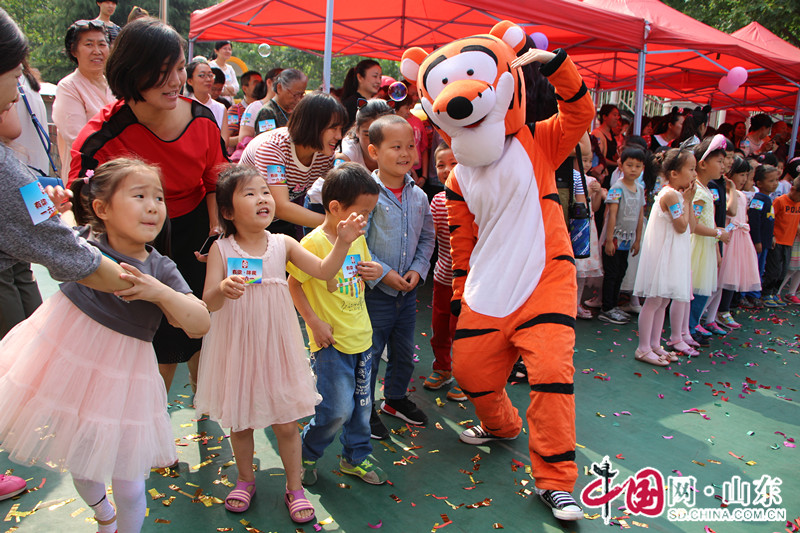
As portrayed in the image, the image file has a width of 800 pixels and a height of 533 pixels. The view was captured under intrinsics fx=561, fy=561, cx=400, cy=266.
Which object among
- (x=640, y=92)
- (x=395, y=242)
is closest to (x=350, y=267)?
(x=395, y=242)

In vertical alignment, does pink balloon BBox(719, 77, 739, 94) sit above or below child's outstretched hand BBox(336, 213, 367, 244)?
above

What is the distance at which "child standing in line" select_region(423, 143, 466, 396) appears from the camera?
3.66 meters

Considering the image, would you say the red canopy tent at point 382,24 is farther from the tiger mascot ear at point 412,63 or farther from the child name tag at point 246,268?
the child name tag at point 246,268

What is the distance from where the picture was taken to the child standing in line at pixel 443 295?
3662 millimetres

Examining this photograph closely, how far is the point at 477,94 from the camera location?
2520 mm

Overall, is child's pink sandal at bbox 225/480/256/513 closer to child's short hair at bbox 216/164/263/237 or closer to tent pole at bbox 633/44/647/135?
child's short hair at bbox 216/164/263/237

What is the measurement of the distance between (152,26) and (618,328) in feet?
15.6

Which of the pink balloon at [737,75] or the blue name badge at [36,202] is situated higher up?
the pink balloon at [737,75]

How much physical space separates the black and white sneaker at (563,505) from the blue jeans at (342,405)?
860 mm

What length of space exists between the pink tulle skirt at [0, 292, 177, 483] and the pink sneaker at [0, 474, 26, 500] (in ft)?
2.61

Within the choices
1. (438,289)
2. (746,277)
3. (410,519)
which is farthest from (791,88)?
(410,519)

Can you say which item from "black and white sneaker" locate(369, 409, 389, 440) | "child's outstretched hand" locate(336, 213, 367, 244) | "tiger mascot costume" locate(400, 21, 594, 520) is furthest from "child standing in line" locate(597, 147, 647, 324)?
"child's outstretched hand" locate(336, 213, 367, 244)

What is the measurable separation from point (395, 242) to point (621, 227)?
3.48 metres

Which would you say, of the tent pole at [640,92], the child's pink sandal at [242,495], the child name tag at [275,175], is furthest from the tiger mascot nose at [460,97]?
the tent pole at [640,92]
